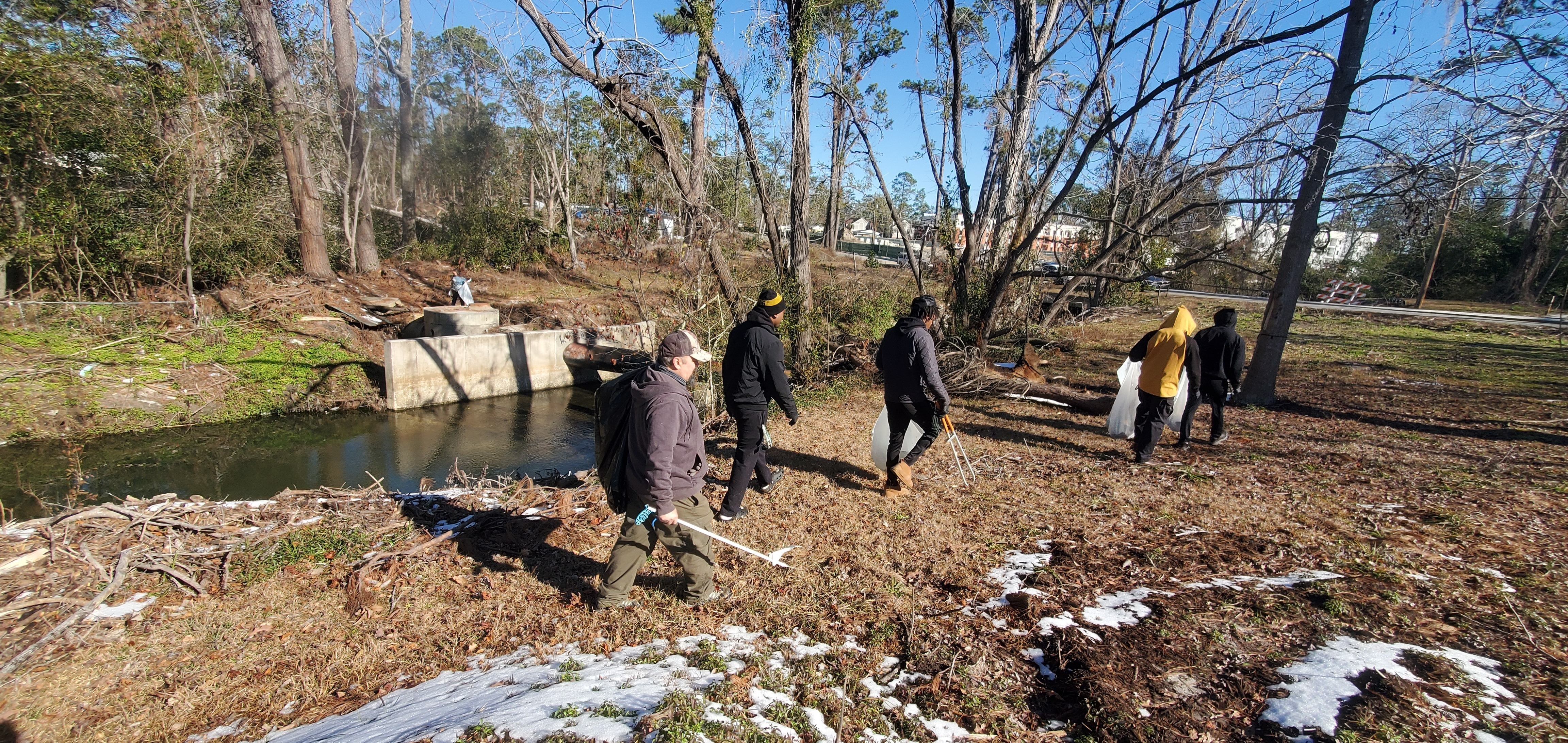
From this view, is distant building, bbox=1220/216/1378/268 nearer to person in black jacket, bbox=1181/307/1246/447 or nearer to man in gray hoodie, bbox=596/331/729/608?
person in black jacket, bbox=1181/307/1246/447

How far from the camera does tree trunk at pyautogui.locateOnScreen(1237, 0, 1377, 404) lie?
735cm

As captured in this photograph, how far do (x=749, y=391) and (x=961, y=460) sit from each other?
2.89 metres

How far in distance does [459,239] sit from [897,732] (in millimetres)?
24040

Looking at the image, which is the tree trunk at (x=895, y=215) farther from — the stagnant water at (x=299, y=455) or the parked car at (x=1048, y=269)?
the stagnant water at (x=299, y=455)

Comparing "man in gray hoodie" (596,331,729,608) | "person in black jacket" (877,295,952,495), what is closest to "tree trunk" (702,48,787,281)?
"person in black jacket" (877,295,952,495)

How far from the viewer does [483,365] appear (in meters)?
14.3

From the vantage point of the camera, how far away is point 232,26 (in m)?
15.1

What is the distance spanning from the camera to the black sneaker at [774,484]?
5805mm

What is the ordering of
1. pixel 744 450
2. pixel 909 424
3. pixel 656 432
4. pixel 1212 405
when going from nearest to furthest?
pixel 656 432 < pixel 744 450 < pixel 909 424 < pixel 1212 405

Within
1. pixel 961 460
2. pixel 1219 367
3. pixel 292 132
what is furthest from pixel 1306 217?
pixel 292 132

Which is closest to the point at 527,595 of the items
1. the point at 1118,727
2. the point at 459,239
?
the point at 1118,727

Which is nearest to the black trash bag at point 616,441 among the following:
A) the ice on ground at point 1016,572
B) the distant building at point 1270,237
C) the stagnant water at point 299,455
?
the ice on ground at point 1016,572

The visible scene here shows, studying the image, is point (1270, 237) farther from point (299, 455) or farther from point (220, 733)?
point (299, 455)

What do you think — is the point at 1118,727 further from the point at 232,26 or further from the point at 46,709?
the point at 232,26
